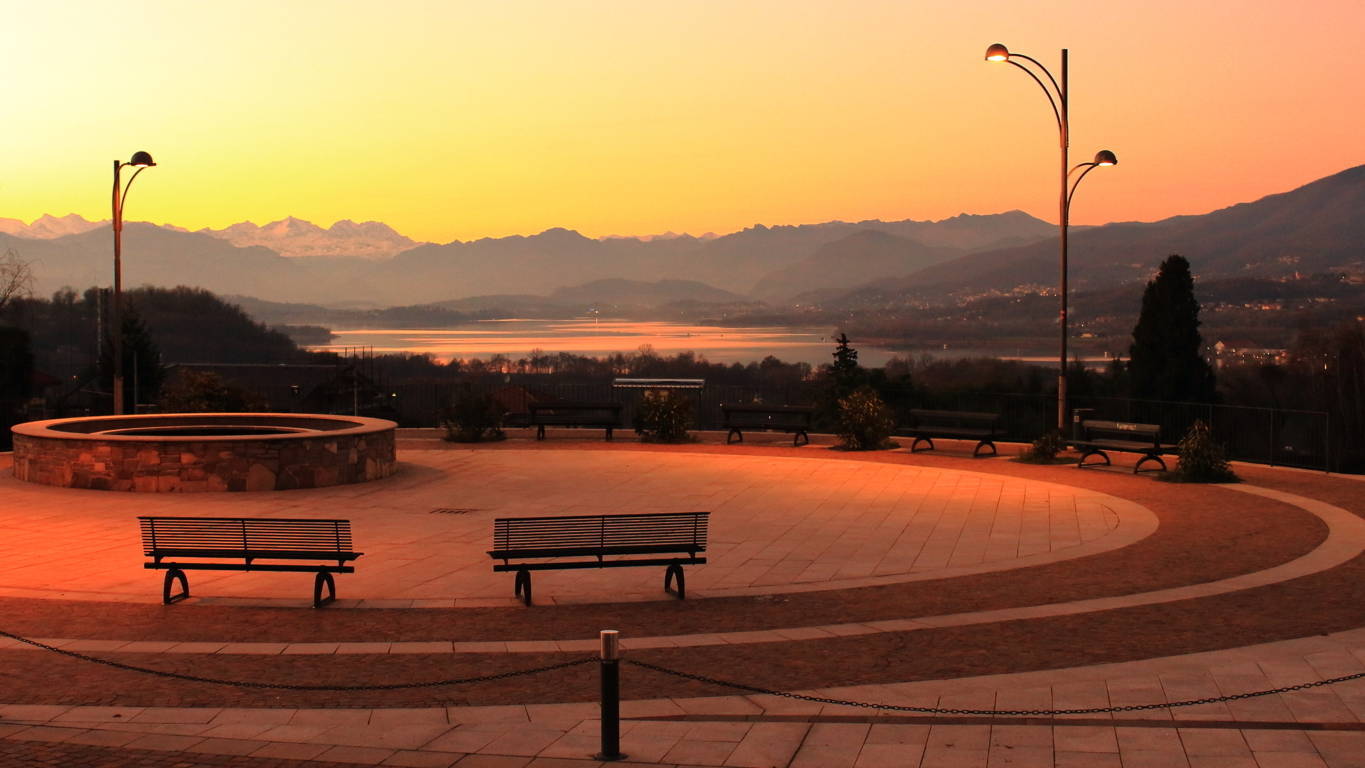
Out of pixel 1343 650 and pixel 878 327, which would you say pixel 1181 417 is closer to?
pixel 1343 650

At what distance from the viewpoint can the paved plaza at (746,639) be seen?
6.94 meters

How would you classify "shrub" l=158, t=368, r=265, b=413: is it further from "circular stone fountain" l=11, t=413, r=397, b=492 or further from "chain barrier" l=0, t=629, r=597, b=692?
"chain barrier" l=0, t=629, r=597, b=692

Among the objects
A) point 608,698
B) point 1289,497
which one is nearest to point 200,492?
point 608,698

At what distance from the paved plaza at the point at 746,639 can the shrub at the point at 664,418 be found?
28.5 feet

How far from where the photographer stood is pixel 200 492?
59.7 feet

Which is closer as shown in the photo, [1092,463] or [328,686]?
[328,686]

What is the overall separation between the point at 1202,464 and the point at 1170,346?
92.0 ft

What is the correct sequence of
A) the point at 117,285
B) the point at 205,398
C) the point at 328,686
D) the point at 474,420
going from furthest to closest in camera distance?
the point at 474,420
the point at 205,398
the point at 117,285
the point at 328,686

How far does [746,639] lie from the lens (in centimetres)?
957

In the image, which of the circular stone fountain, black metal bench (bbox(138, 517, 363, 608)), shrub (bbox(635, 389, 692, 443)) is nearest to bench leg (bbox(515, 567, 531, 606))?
black metal bench (bbox(138, 517, 363, 608))

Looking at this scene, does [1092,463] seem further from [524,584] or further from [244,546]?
[244,546]

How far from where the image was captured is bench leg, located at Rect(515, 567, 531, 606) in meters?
10.8

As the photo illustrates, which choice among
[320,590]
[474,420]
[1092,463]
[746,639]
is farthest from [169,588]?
[1092,463]

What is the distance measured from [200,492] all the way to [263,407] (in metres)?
9.05
